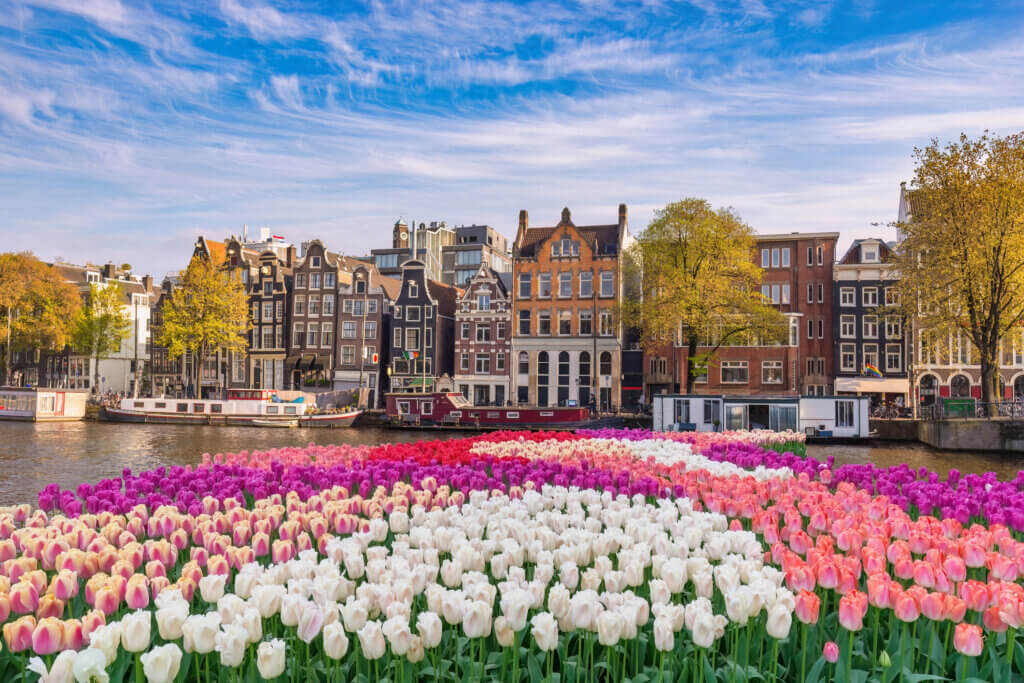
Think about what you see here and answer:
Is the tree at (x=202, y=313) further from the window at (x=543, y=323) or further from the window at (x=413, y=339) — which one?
the window at (x=543, y=323)

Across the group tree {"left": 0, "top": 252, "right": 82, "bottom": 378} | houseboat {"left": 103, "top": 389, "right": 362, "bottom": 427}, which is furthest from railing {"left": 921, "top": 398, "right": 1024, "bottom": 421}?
tree {"left": 0, "top": 252, "right": 82, "bottom": 378}

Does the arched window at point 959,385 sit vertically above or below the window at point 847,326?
below

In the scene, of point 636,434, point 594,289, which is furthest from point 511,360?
point 636,434

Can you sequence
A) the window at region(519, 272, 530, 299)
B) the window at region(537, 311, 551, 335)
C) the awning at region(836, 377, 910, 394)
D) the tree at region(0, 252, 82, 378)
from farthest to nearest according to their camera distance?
the tree at region(0, 252, 82, 378), the window at region(519, 272, 530, 299), the window at region(537, 311, 551, 335), the awning at region(836, 377, 910, 394)

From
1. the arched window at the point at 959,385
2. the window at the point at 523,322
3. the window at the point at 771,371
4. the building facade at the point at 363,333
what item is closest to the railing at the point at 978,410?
the window at the point at 771,371

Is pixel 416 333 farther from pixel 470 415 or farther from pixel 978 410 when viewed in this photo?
pixel 978 410

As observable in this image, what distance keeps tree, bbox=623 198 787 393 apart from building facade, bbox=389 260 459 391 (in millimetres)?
18847

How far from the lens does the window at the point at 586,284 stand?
56.0 m

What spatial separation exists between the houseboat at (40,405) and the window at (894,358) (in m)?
51.6

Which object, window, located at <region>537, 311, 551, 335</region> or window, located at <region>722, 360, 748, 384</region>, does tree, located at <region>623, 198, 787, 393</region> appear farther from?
window, located at <region>537, 311, 551, 335</region>

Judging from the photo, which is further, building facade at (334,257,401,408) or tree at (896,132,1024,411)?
building facade at (334,257,401,408)

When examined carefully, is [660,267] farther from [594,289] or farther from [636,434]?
[636,434]

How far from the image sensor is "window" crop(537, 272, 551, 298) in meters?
57.1

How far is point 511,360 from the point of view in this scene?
189 ft
